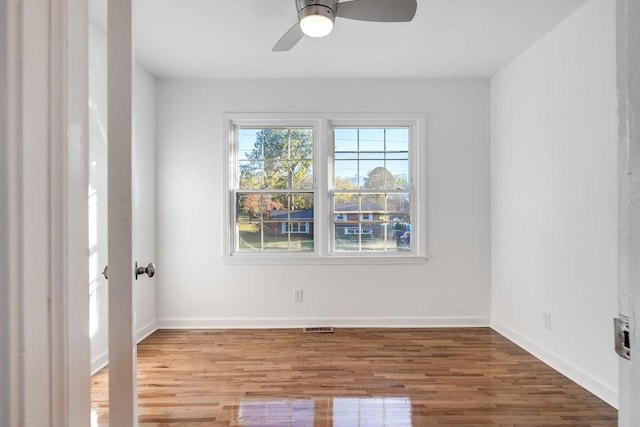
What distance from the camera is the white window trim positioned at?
3.49 metres

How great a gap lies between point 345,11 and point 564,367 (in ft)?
9.12

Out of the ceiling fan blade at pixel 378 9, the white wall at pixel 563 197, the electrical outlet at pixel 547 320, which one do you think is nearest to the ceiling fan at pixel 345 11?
the ceiling fan blade at pixel 378 9

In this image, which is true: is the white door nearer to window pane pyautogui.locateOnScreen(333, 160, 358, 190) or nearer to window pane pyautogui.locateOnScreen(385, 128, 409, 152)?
→ window pane pyautogui.locateOnScreen(333, 160, 358, 190)

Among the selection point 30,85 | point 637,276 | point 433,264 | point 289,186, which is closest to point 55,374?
point 30,85

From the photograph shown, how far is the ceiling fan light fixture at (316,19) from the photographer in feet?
6.39

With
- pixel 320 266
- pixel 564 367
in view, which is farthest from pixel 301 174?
pixel 564 367

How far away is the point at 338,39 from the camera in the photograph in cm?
270

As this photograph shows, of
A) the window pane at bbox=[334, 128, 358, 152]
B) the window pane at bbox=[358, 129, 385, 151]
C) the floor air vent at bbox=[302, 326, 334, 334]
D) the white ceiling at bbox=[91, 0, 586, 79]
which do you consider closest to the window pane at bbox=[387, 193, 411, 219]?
the window pane at bbox=[358, 129, 385, 151]

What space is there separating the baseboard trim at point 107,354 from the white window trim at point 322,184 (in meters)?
0.93

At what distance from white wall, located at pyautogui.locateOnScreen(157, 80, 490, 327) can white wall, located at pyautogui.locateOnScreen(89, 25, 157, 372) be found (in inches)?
5.2

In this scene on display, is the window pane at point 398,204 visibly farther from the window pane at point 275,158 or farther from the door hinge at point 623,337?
the door hinge at point 623,337

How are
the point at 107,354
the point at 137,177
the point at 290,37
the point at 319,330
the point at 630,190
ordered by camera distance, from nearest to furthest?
the point at 630,190
the point at 290,37
the point at 107,354
the point at 137,177
the point at 319,330

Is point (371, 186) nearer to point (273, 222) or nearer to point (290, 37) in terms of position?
point (273, 222)

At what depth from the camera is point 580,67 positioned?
232 centimetres
